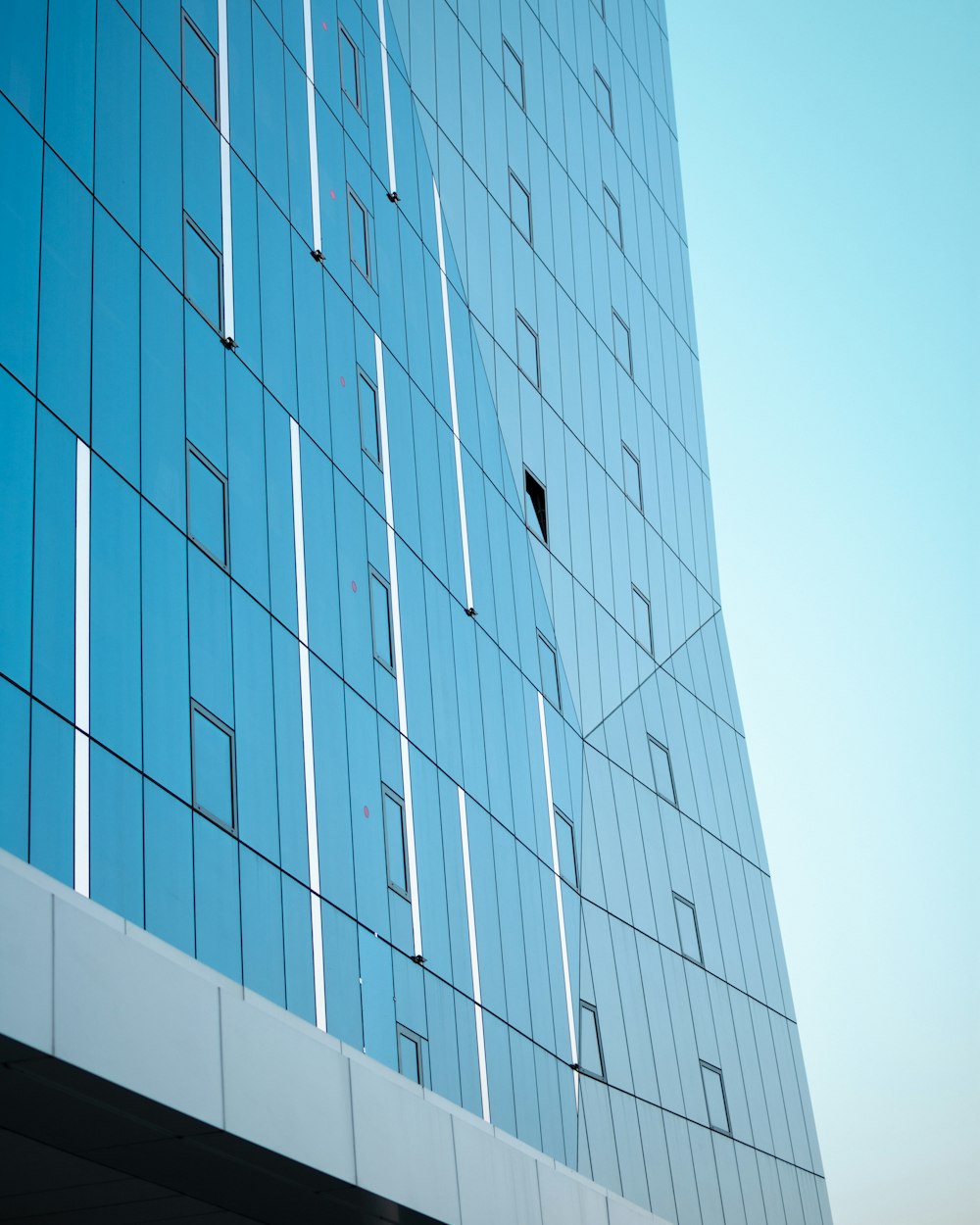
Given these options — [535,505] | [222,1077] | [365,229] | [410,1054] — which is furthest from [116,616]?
[535,505]

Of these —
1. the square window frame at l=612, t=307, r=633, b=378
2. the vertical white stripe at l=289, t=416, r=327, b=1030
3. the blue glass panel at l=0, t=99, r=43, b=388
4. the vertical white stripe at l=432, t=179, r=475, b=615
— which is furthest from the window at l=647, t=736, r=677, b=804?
the blue glass panel at l=0, t=99, r=43, b=388

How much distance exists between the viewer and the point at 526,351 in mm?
31312

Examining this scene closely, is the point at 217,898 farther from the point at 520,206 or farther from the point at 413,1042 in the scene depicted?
the point at 520,206

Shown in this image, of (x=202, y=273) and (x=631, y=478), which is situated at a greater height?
(x=631, y=478)

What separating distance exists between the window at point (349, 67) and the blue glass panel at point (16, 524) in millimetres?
12428

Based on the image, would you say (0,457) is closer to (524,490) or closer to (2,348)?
(2,348)

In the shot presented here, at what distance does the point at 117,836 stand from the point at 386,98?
16.5m

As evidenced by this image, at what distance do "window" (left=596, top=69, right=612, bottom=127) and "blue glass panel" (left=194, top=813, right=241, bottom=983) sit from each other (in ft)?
90.7

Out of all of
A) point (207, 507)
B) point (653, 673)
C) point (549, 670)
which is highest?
point (653, 673)

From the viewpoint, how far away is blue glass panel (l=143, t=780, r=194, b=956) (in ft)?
48.3

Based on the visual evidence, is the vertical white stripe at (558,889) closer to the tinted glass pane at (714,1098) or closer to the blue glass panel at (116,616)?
the tinted glass pane at (714,1098)

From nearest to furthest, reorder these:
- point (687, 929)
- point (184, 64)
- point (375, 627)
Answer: point (184, 64) → point (375, 627) → point (687, 929)

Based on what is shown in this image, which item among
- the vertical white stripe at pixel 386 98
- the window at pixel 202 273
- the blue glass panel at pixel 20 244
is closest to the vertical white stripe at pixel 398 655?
the vertical white stripe at pixel 386 98

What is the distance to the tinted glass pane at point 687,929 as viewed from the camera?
30828 millimetres
